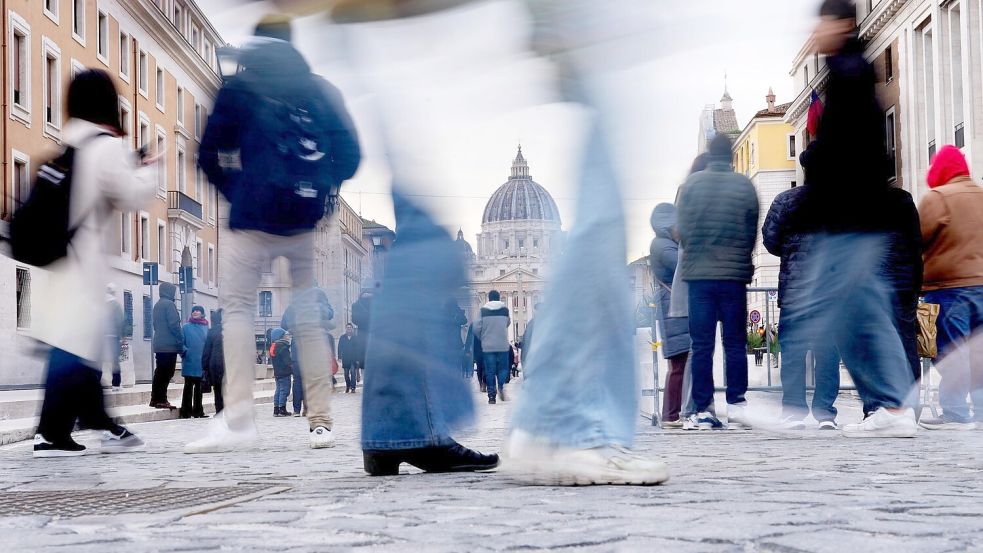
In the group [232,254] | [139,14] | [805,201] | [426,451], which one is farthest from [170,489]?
[139,14]

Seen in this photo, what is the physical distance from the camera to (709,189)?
23.2 feet

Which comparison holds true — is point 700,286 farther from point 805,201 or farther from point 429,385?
point 429,385

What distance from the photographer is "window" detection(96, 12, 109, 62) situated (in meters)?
36.3

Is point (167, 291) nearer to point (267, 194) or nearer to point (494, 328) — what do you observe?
point (494, 328)

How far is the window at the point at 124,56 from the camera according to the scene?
38531 millimetres

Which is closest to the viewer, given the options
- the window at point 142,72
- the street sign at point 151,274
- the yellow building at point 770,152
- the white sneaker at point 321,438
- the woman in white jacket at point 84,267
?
the woman in white jacket at point 84,267

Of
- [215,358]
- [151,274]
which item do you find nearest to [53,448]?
[215,358]

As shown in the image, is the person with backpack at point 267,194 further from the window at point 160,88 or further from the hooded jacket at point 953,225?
the window at point 160,88

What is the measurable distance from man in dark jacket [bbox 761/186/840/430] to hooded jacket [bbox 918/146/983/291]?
1.48 meters

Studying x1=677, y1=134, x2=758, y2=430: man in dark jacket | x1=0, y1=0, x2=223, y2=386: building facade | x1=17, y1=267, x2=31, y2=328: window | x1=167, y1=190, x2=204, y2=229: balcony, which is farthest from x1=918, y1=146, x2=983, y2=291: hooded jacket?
x1=167, y1=190, x2=204, y2=229: balcony

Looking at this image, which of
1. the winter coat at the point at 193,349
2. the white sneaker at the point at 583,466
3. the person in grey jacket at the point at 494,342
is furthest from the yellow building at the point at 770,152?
the white sneaker at the point at 583,466

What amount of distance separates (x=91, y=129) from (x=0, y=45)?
2391cm

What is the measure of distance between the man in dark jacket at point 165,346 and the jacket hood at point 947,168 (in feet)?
28.3

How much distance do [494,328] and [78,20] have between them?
69.3 feet
